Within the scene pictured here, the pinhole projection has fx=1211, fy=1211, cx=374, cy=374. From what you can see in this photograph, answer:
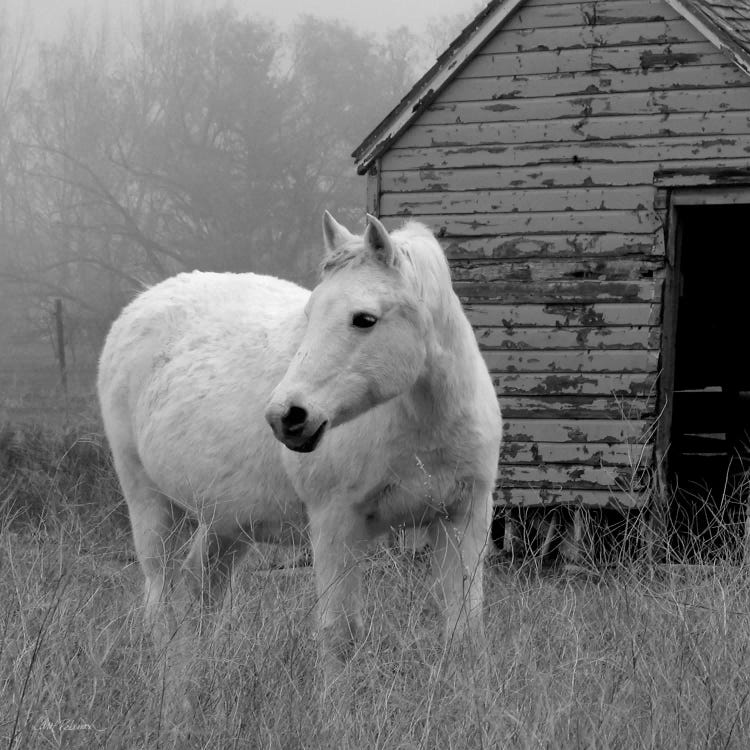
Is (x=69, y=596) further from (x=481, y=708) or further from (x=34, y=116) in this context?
(x=34, y=116)

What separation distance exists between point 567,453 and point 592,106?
260 cm

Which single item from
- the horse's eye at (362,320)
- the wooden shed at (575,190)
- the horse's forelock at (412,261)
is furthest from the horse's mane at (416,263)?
the wooden shed at (575,190)

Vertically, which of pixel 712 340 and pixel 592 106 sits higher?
pixel 592 106

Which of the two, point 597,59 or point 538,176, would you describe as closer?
point 597,59

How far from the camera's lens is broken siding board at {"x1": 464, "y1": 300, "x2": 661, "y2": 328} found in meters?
8.88

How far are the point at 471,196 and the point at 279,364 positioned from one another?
4874 mm

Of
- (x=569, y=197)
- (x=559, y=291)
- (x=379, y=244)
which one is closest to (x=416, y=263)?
(x=379, y=244)

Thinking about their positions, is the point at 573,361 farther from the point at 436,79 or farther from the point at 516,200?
the point at 436,79

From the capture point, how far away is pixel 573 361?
29.8ft

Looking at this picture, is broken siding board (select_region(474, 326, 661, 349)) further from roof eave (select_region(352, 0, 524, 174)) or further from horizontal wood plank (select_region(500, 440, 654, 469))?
roof eave (select_region(352, 0, 524, 174))

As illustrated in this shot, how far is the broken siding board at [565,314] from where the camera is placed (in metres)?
8.88

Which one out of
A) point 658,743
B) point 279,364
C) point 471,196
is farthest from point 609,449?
point 658,743

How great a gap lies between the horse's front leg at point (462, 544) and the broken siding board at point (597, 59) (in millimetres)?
5475
